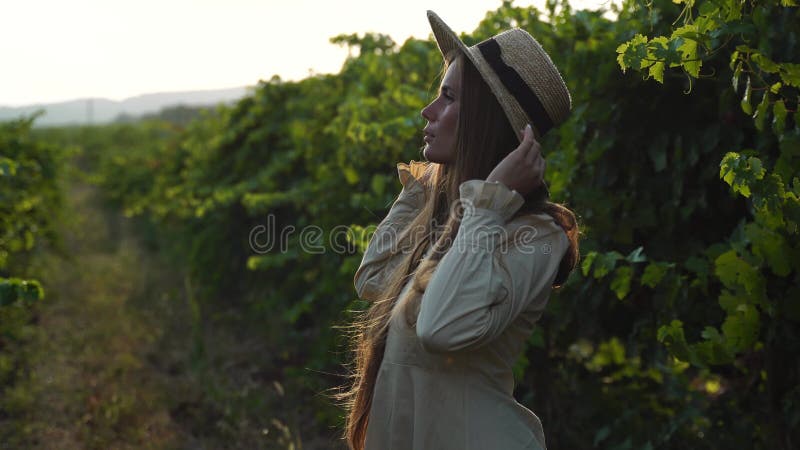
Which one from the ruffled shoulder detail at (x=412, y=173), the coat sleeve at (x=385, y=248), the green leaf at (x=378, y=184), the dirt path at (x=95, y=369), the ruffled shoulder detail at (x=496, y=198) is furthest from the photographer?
the dirt path at (x=95, y=369)

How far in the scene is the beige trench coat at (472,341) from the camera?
1.69 meters

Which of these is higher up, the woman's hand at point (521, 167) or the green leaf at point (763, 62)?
the green leaf at point (763, 62)

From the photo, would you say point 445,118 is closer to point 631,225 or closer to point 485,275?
point 485,275

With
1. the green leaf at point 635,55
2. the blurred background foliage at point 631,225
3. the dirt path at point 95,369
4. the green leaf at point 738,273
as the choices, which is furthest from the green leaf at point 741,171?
the dirt path at point 95,369

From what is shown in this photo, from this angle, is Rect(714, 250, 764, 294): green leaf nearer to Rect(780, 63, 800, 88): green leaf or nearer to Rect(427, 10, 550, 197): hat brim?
Rect(780, 63, 800, 88): green leaf

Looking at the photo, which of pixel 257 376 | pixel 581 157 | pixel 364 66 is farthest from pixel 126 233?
pixel 581 157

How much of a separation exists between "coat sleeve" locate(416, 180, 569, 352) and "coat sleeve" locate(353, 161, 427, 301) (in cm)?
38

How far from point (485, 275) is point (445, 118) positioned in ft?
1.52

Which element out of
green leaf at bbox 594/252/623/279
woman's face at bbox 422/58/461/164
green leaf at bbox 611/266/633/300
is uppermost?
woman's face at bbox 422/58/461/164

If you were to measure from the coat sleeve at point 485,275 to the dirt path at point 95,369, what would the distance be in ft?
11.6

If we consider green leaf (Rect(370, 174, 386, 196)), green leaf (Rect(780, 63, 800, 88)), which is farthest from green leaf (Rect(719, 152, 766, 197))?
green leaf (Rect(370, 174, 386, 196))

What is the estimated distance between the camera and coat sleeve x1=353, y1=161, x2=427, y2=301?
215 centimetres

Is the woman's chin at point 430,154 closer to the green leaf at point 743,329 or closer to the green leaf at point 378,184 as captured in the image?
the green leaf at point 743,329

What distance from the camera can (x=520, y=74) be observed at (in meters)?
1.89
